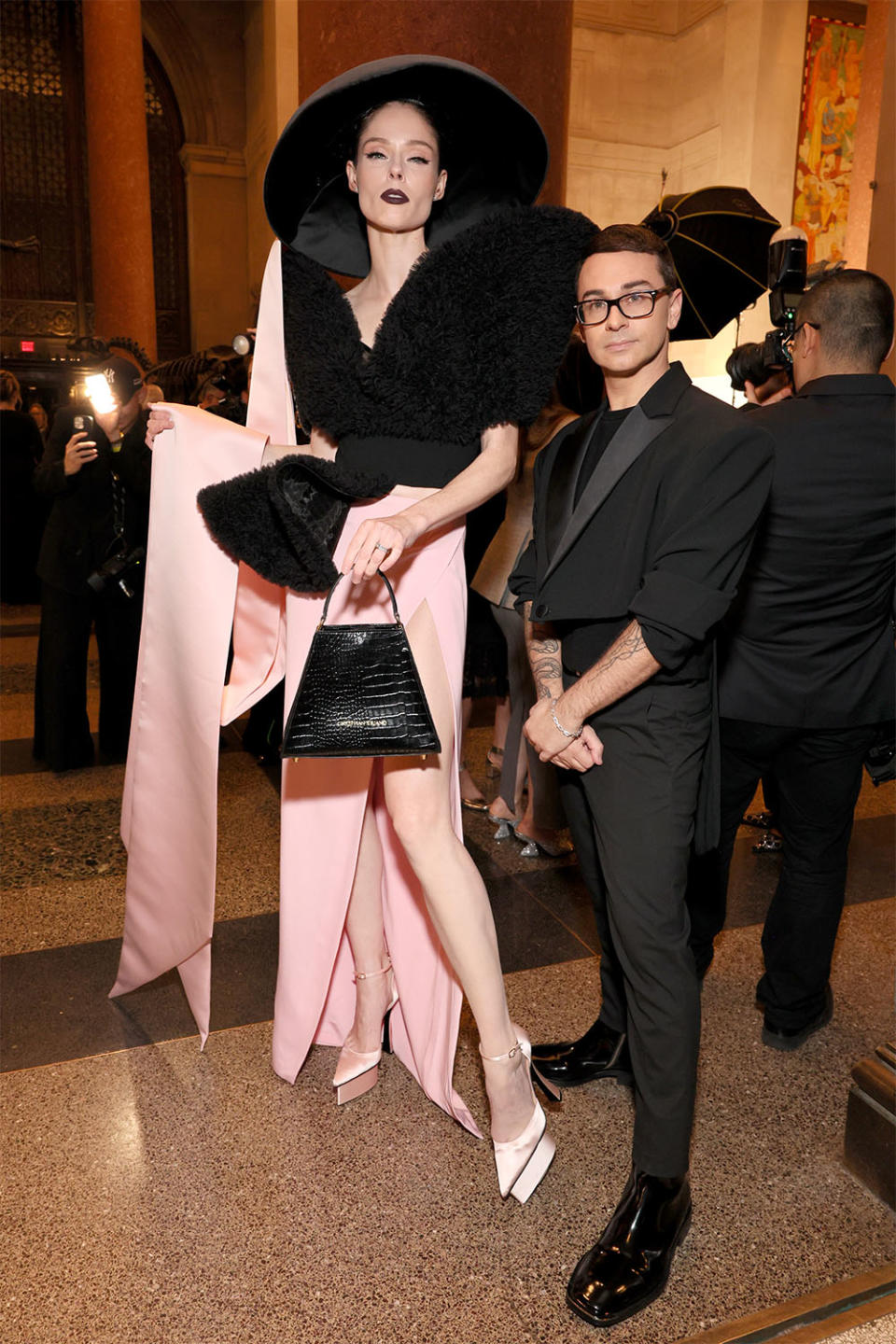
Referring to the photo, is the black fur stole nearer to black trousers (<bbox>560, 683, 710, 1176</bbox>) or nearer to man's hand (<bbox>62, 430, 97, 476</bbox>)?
black trousers (<bbox>560, 683, 710, 1176</bbox>)

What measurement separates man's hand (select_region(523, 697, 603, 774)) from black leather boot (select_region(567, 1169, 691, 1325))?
77 cm

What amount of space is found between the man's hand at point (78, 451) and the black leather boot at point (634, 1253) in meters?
3.91

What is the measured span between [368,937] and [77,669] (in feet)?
10.2

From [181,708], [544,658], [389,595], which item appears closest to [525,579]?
[544,658]

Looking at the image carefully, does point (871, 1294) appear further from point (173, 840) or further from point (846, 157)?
point (846, 157)

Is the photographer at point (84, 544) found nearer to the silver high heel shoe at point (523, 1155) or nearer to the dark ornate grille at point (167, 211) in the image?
the silver high heel shoe at point (523, 1155)

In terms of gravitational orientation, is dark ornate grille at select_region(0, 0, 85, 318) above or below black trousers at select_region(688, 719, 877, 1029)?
above

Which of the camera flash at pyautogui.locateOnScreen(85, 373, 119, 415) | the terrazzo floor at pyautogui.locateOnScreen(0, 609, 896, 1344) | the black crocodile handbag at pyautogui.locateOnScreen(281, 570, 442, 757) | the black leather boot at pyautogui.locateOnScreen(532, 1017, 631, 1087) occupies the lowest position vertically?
the terrazzo floor at pyautogui.locateOnScreen(0, 609, 896, 1344)

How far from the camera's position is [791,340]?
9.25 feet

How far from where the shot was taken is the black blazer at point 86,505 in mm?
4719

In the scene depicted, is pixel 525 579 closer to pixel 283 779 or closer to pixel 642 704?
pixel 642 704

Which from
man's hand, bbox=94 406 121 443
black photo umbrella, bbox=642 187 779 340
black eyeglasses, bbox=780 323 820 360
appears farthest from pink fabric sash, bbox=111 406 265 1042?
man's hand, bbox=94 406 121 443

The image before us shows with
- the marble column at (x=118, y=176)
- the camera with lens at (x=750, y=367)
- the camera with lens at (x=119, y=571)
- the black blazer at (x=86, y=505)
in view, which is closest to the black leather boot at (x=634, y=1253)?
the camera with lens at (x=750, y=367)

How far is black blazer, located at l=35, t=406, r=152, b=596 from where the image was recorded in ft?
15.5
